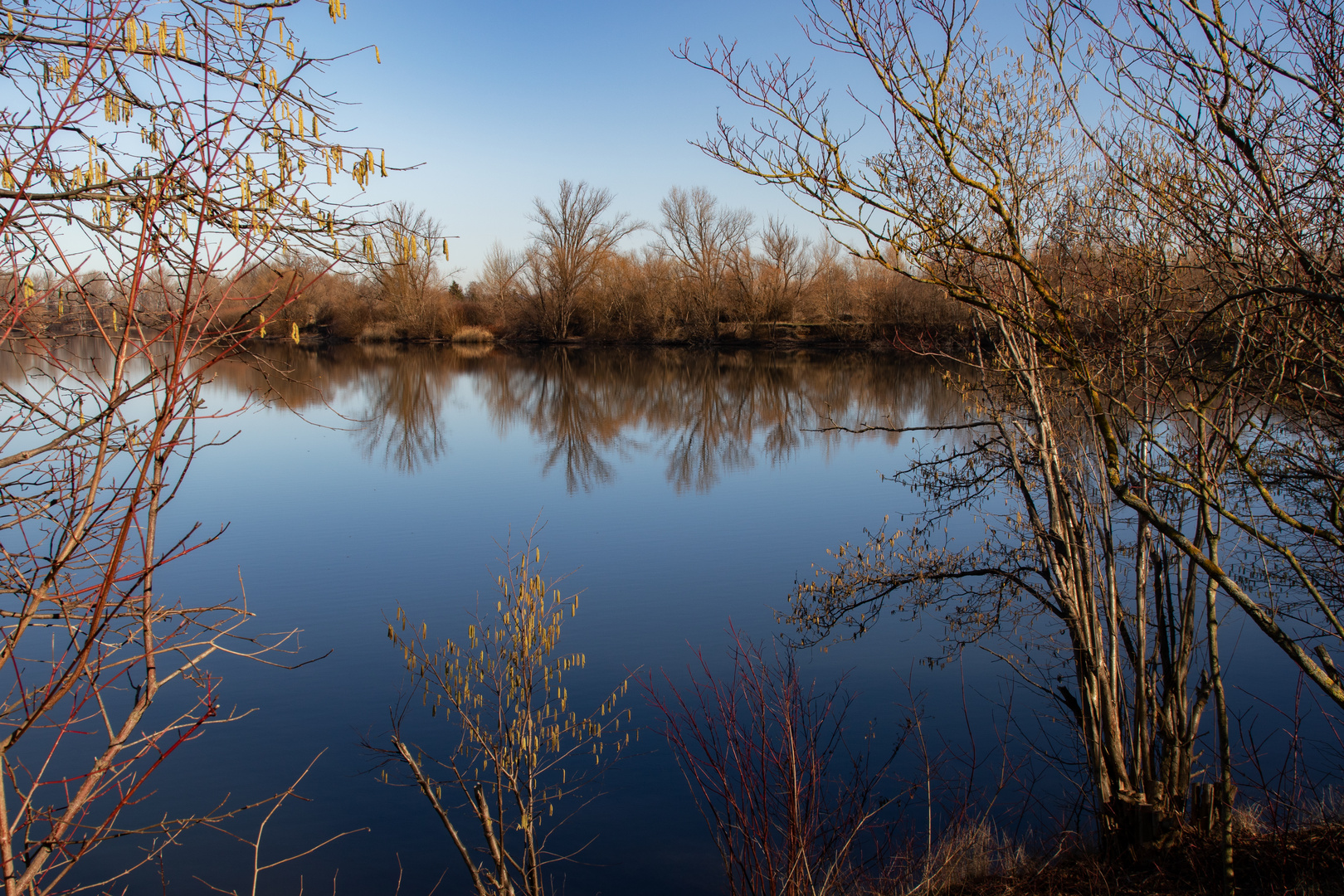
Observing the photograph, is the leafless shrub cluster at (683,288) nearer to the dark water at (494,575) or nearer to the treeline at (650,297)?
the treeline at (650,297)

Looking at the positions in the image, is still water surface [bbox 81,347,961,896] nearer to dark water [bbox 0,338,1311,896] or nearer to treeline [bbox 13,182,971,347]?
dark water [bbox 0,338,1311,896]

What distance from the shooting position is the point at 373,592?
9.36 metres

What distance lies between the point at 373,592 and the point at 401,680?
228 centimetres

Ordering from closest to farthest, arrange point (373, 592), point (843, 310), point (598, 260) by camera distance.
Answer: point (373, 592), point (843, 310), point (598, 260)

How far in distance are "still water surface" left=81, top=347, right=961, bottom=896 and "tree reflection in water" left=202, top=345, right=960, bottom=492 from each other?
0.46ft

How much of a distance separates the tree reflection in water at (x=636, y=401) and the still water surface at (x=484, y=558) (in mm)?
141

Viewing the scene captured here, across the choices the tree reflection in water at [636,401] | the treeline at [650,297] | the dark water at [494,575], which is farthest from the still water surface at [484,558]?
the treeline at [650,297]

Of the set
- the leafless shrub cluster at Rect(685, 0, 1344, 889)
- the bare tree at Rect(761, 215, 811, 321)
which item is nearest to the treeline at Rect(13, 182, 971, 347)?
the bare tree at Rect(761, 215, 811, 321)

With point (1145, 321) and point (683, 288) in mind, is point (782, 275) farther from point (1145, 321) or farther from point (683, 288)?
point (1145, 321)

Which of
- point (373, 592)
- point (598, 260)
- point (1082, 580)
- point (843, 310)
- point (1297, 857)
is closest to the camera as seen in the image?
point (1297, 857)

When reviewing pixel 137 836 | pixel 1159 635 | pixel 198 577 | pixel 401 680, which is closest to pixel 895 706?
pixel 1159 635

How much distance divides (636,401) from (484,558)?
14861mm

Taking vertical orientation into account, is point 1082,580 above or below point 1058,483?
below

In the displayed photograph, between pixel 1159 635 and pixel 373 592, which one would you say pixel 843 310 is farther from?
pixel 1159 635
